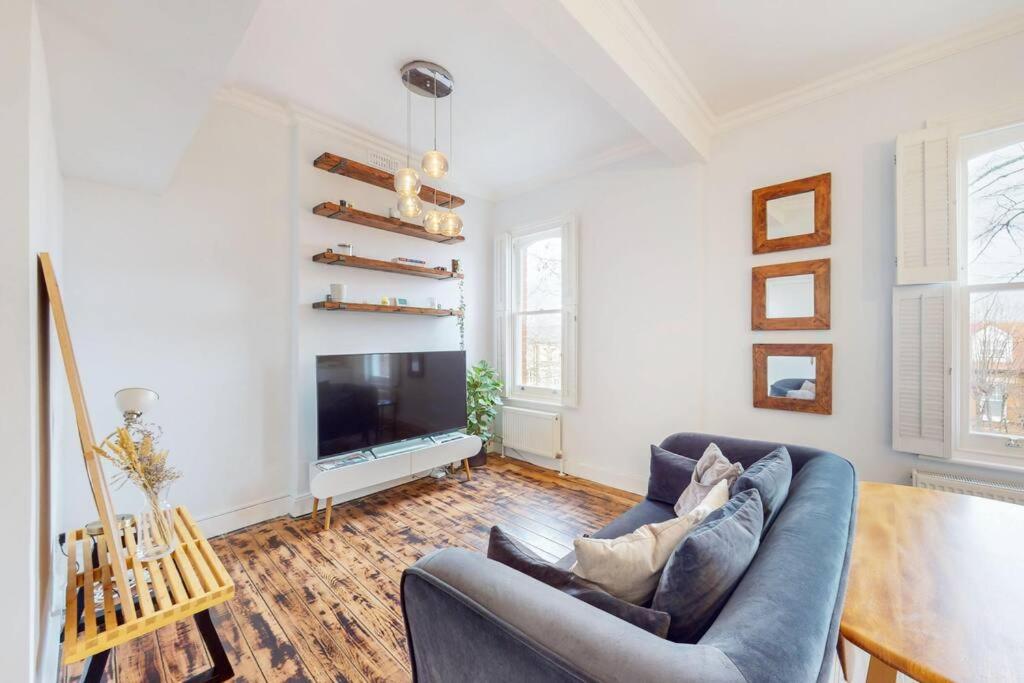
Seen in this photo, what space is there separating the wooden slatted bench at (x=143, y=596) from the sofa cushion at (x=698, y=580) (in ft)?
4.66

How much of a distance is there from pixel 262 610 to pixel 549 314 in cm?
321

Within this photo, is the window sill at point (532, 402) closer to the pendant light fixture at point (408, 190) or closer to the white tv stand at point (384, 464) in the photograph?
the white tv stand at point (384, 464)

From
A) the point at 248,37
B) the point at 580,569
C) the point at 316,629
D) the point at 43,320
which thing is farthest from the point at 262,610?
the point at 248,37

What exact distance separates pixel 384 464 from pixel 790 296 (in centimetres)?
320

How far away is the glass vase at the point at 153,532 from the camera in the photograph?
60.5 inches

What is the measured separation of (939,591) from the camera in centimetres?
104

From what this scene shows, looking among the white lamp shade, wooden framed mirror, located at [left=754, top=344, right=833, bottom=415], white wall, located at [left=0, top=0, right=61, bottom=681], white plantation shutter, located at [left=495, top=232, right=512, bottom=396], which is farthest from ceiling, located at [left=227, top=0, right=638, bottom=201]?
wooden framed mirror, located at [left=754, top=344, right=833, bottom=415]

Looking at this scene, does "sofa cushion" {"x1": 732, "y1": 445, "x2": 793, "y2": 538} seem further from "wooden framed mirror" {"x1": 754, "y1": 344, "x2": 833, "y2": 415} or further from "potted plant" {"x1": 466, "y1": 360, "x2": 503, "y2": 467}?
"potted plant" {"x1": 466, "y1": 360, "x2": 503, "y2": 467}

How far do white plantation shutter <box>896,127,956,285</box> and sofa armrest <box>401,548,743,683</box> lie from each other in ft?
8.88

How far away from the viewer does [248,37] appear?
221 centimetres

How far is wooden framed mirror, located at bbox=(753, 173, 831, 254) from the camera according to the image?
2629mm

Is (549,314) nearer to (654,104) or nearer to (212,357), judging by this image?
(654,104)

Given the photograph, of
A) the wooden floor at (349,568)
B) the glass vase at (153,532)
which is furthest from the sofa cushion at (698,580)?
the glass vase at (153,532)

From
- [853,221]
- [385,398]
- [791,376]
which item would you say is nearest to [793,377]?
[791,376]
